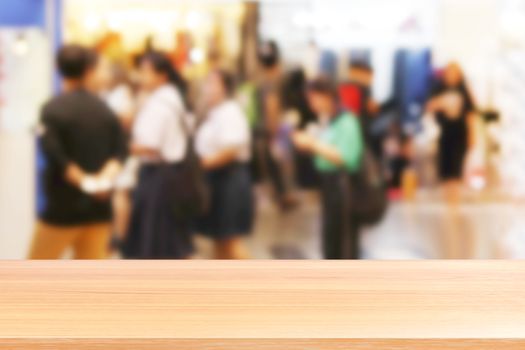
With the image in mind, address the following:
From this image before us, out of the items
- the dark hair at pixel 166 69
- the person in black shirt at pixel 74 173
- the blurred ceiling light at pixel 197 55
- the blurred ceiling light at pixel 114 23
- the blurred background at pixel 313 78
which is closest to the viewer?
the person in black shirt at pixel 74 173

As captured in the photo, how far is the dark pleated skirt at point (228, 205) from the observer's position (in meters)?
5.20

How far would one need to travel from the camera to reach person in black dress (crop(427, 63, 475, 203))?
20.4ft

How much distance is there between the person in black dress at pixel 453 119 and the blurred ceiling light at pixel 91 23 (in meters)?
2.36

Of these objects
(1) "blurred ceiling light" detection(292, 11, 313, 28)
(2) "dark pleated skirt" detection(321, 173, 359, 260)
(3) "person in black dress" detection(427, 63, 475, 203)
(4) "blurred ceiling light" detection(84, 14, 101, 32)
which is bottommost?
(2) "dark pleated skirt" detection(321, 173, 359, 260)

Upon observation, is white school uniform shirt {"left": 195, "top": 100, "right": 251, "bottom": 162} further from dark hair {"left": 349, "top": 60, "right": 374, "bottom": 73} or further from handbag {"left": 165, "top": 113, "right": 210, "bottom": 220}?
dark hair {"left": 349, "top": 60, "right": 374, "bottom": 73}

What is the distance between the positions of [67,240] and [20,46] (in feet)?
6.29

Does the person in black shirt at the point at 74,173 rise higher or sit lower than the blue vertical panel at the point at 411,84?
lower

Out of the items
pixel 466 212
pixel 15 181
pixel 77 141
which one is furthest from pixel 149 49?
pixel 466 212

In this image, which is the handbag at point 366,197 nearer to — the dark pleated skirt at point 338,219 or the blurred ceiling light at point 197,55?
the dark pleated skirt at point 338,219

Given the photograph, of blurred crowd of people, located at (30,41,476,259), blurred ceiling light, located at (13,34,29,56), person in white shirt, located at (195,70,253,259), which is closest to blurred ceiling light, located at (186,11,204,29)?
blurred crowd of people, located at (30,41,476,259)

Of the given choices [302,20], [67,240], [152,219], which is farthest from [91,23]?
[67,240]

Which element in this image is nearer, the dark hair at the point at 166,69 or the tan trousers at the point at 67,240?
the tan trousers at the point at 67,240

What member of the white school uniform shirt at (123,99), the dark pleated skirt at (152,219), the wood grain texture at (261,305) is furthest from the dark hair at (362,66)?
the wood grain texture at (261,305)

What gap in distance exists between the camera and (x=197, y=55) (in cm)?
591
